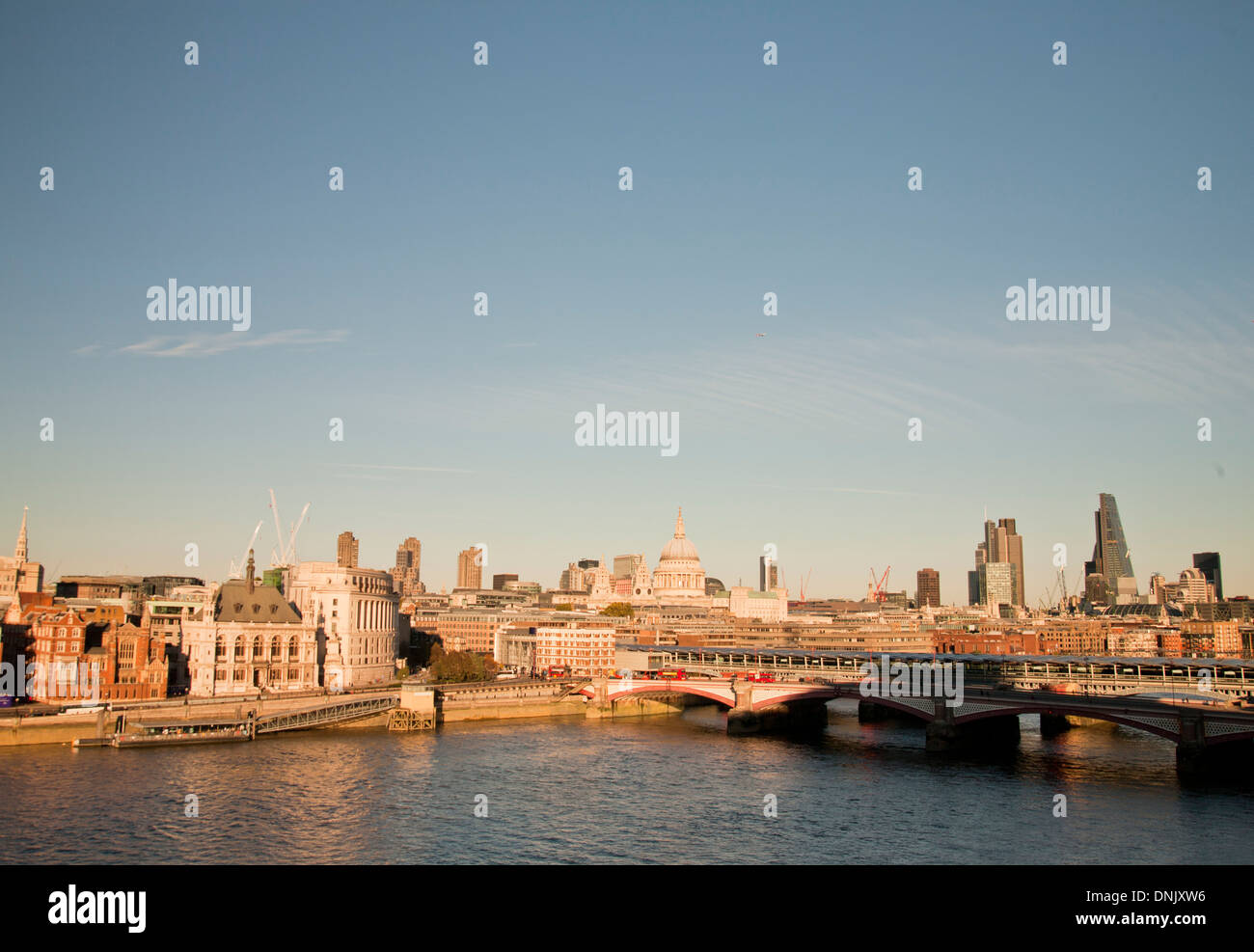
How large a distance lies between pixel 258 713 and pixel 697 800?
39184 millimetres

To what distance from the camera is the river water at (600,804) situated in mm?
37344

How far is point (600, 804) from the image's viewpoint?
150ft

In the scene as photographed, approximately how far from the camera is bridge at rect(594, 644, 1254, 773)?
185 ft

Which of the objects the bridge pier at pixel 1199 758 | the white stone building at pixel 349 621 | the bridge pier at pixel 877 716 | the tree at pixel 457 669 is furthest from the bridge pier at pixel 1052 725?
the white stone building at pixel 349 621

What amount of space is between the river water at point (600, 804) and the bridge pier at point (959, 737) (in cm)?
151

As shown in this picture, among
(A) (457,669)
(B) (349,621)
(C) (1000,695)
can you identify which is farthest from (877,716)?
(B) (349,621)

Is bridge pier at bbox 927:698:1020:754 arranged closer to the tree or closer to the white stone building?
the tree

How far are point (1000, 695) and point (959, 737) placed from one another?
3948 millimetres

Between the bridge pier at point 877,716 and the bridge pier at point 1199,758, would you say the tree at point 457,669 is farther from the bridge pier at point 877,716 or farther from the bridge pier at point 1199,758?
the bridge pier at point 1199,758

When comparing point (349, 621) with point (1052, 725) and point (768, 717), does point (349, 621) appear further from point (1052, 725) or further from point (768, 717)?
point (1052, 725)
